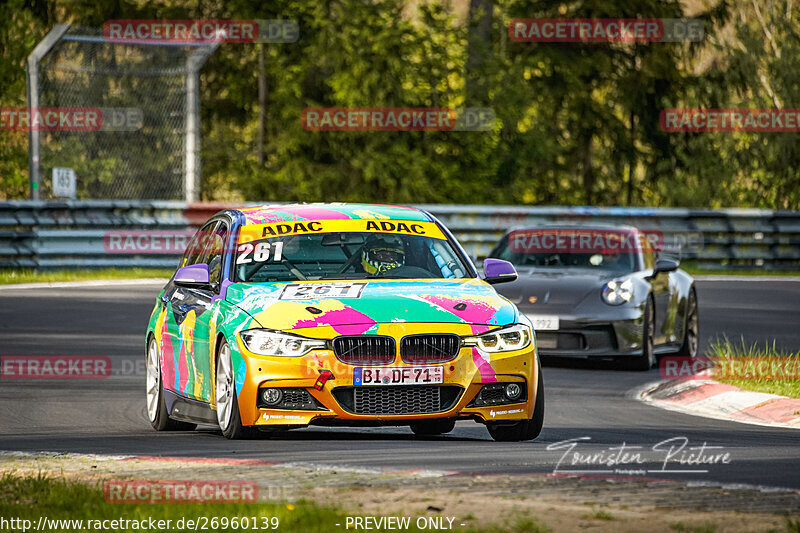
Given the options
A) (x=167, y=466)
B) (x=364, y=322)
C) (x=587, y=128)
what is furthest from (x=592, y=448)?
(x=587, y=128)

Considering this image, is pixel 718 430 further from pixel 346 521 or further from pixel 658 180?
pixel 658 180

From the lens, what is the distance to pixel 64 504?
7.09 metres

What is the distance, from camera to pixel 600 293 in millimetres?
15773

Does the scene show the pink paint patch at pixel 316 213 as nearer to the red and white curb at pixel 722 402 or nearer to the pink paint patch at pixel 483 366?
the pink paint patch at pixel 483 366

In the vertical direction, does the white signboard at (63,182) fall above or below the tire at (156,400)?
above

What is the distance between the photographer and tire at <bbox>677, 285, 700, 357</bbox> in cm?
1711

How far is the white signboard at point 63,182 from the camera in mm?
25094

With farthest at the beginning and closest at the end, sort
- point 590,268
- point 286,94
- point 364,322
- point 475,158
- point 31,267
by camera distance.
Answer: point 286,94, point 475,158, point 31,267, point 590,268, point 364,322

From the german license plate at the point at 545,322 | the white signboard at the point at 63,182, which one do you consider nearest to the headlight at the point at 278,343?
the german license plate at the point at 545,322

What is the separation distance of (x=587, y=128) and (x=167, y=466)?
127ft

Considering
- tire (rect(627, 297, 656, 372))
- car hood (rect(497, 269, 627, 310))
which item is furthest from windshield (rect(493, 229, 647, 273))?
tire (rect(627, 297, 656, 372))

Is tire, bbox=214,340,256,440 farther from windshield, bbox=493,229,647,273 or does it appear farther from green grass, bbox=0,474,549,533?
windshield, bbox=493,229,647,273

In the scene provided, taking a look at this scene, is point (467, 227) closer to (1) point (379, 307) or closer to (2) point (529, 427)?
(2) point (529, 427)

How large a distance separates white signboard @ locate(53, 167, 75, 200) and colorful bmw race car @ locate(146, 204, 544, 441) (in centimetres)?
1500
